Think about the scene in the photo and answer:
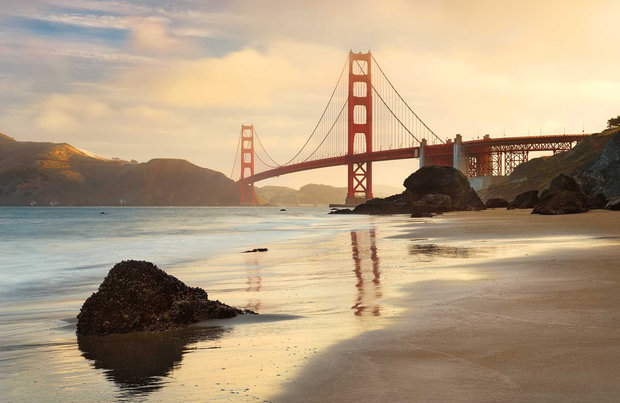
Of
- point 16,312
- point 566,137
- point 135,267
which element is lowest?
point 16,312

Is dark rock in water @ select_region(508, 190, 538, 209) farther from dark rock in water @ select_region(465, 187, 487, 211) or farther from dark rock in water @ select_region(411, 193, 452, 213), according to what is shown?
dark rock in water @ select_region(411, 193, 452, 213)

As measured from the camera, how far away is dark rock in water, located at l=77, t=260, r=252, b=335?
6.01m

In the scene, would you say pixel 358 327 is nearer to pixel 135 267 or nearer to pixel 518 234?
pixel 135 267

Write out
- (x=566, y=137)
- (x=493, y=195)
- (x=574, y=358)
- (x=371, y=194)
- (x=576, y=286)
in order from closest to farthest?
1. (x=574, y=358)
2. (x=576, y=286)
3. (x=493, y=195)
4. (x=566, y=137)
5. (x=371, y=194)

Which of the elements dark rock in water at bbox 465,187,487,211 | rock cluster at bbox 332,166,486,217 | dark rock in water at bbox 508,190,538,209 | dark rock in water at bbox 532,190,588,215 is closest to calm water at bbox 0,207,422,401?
dark rock in water at bbox 532,190,588,215

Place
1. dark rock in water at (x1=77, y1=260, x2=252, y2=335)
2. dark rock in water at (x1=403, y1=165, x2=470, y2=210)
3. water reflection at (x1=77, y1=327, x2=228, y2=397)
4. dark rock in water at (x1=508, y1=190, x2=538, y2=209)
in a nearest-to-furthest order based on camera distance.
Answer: water reflection at (x1=77, y1=327, x2=228, y2=397) → dark rock in water at (x1=77, y1=260, x2=252, y2=335) → dark rock in water at (x1=508, y1=190, x2=538, y2=209) → dark rock in water at (x1=403, y1=165, x2=470, y2=210)

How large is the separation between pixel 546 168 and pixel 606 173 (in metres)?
34.4

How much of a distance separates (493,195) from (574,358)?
76.9m

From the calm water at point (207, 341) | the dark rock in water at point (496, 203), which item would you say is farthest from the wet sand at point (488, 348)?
the dark rock in water at point (496, 203)

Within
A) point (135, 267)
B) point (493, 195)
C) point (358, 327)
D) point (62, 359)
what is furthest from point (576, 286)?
point (493, 195)

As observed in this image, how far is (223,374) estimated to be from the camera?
13.5 feet

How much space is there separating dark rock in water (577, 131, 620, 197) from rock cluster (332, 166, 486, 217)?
31.2 ft

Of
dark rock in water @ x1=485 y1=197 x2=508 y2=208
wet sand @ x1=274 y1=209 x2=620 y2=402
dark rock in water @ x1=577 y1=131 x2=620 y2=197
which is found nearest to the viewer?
wet sand @ x1=274 y1=209 x2=620 y2=402

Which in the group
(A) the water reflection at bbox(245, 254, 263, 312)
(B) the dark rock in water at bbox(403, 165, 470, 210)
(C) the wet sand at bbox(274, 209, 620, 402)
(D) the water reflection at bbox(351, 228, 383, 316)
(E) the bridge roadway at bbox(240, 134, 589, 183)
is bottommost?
(A) the water reflection at bbox(245, 254, 263, 312)
